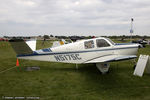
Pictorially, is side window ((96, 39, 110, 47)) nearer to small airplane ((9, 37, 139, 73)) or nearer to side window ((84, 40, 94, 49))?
small airplane ((9, 37, 139, 73))

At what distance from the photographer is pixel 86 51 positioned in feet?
25.1

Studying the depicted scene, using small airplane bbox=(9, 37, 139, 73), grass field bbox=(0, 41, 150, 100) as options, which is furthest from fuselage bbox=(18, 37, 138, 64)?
grass field bbox=(0, 41, 150, 100)

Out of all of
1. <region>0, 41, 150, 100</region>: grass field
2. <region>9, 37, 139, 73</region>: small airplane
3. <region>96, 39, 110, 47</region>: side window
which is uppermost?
<region>96, 39, 110, 47</region>: side window

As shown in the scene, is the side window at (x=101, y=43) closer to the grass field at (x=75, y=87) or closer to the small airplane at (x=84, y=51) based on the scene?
the small airplane at (x=84, y=51)

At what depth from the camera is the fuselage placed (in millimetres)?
7496

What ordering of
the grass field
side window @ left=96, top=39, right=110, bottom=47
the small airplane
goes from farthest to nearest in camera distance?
1. side window @ left=96, top=39, right=110, bottom=47
2. the small airplane
3. the grass field

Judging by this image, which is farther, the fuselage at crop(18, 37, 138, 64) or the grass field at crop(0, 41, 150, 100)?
the fuselage at crop(18, 37, 138, 64)

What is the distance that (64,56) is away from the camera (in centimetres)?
785

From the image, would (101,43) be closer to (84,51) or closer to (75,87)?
(84,51)

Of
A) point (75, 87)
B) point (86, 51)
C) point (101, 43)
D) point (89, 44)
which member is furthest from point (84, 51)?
point (75, 87)

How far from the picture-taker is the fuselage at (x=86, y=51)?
24.6 feet

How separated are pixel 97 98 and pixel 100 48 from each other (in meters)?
3.56

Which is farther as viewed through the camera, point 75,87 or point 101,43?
point 101,43

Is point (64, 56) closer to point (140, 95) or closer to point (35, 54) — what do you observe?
point (35, 54)
